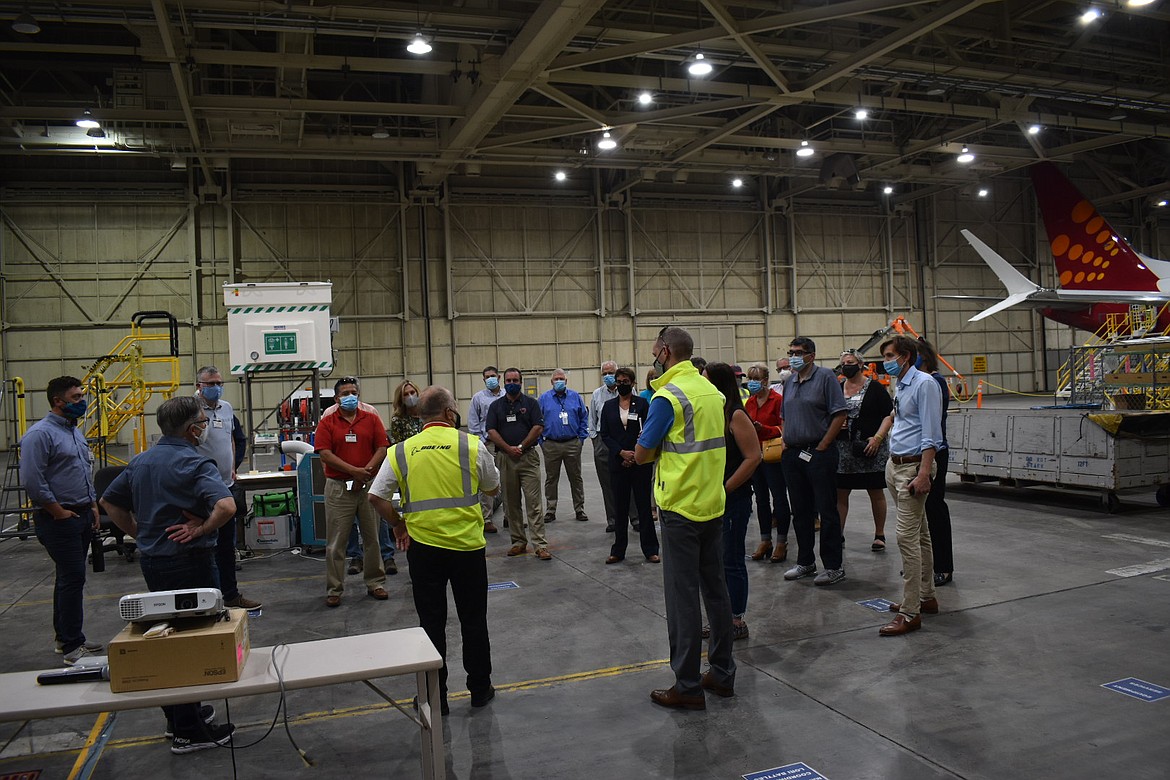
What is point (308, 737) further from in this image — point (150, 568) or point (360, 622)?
point (360, 622)

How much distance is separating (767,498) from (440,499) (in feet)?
14.8

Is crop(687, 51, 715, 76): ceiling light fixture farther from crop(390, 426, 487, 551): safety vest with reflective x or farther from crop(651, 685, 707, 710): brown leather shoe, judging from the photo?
crop(651, 685, 707, 710): brown leather shoe

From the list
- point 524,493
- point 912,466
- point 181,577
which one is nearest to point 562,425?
point 524,493

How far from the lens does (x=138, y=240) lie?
2117cm

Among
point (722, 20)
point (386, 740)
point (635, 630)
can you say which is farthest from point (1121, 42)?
point (386, 740)

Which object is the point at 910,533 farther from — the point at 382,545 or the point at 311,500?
the point at 311,500

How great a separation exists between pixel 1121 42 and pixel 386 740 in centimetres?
2429

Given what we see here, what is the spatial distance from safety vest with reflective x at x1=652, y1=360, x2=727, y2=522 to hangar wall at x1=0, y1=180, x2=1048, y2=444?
19663 millimetres

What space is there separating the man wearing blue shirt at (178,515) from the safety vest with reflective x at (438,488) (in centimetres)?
86

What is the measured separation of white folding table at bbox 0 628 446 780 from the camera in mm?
2752

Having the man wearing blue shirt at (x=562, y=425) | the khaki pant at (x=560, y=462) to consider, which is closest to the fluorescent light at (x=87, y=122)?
the man wearing blue shirt at (x=562, y=425)

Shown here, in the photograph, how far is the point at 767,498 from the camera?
7.70 m

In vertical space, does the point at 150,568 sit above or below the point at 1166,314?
below

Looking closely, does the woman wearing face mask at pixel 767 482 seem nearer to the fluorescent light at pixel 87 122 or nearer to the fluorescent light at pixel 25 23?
the fluorescent light at pixel 25 23
